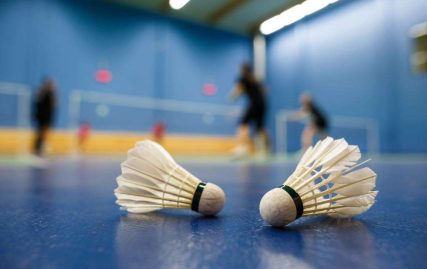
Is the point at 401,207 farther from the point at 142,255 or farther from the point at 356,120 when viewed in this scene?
the point at 356,120

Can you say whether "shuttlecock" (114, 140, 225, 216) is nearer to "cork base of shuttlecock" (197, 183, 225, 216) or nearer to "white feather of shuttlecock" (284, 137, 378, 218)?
"cork base of shuttlecock" (197, 183, 225, 216)

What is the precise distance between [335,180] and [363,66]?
8.44 m

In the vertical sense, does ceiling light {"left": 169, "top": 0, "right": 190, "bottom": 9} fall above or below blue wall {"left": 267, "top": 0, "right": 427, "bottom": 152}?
above

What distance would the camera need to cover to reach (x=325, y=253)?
38 cm

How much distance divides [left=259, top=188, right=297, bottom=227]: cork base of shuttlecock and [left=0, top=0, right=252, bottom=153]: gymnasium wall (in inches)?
267

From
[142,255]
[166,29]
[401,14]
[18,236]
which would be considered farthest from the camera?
[166,29]

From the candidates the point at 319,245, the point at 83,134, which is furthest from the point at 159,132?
the point at 319,245

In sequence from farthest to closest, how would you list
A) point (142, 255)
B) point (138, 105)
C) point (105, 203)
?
point (138, 105)
point (105, 203)
point (142, 255)

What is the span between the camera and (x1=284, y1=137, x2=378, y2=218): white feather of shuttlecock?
0.54m

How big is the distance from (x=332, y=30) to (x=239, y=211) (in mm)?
8635

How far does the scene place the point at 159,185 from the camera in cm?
63

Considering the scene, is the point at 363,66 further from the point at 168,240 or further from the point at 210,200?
the point at 168,240

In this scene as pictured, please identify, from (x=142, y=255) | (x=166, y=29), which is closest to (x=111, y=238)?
(x=142, y=255)

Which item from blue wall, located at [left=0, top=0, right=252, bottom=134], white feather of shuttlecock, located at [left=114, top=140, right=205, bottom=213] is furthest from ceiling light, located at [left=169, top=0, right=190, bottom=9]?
white feather of shuttlecock, located at [left=114, top=140, right=205, bottom=213]
